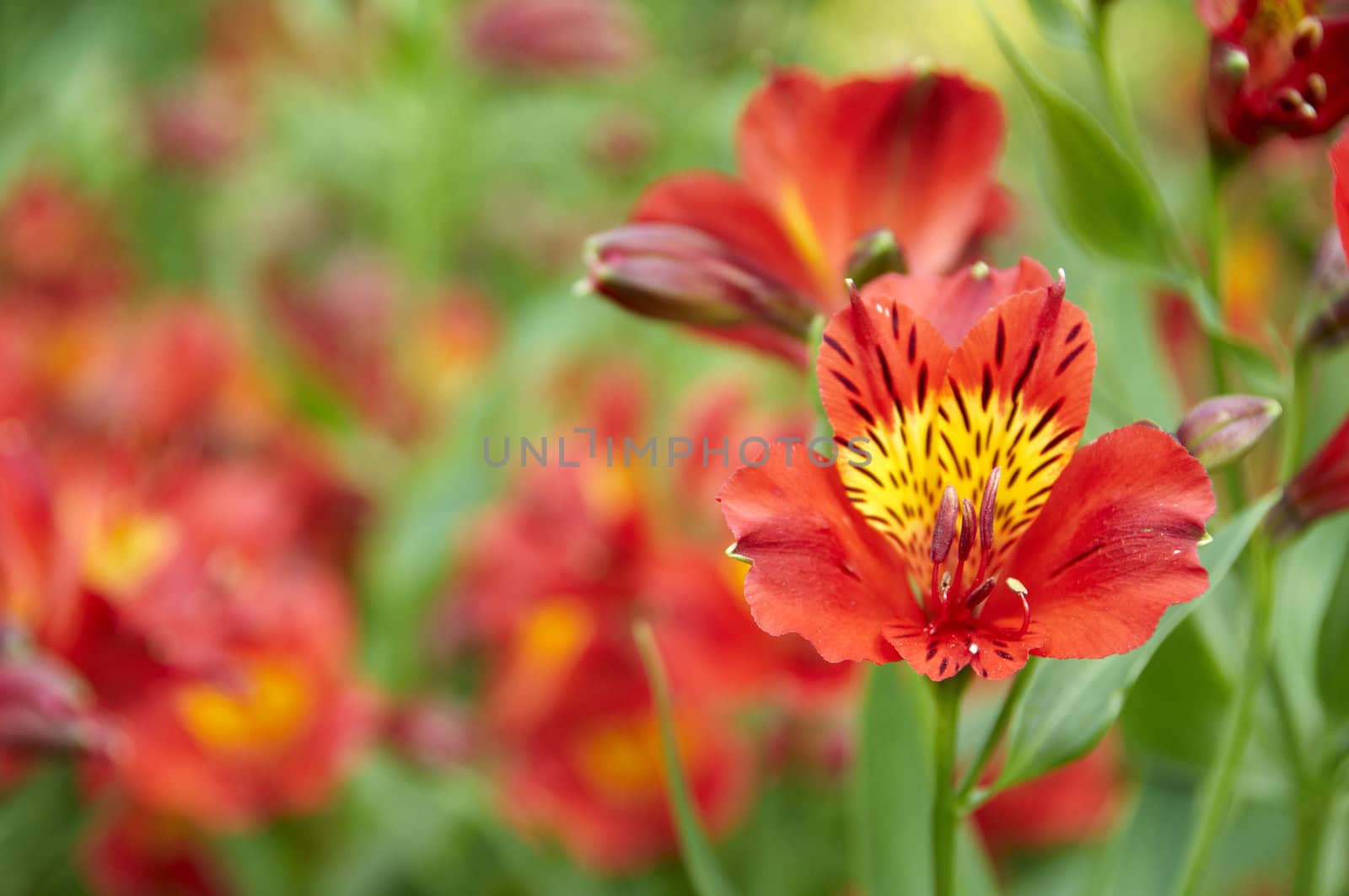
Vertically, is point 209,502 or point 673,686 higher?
point 209,502

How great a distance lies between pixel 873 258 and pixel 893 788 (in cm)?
25

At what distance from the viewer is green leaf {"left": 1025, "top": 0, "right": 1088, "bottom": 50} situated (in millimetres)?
544

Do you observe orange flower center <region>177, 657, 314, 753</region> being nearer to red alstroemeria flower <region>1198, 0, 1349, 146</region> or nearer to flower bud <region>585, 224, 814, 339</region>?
flower bud <region>585, 224, 814, 339</region>

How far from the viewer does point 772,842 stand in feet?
2.80

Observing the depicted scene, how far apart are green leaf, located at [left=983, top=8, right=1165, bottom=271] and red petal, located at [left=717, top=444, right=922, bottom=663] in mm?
194

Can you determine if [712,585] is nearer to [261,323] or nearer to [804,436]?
[804,436]

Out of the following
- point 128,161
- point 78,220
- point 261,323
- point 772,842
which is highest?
point 128,161

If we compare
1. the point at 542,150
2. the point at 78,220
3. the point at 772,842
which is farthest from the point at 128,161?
the point at 772,842

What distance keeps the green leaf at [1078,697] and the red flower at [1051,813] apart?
46 centimetres

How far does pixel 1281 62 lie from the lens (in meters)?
0.48

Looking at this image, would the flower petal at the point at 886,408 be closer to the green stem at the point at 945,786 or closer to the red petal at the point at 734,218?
the green stem at the point at 945,786

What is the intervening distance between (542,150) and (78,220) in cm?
74

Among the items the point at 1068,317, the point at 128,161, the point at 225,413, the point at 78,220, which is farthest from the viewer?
the point at 128,161

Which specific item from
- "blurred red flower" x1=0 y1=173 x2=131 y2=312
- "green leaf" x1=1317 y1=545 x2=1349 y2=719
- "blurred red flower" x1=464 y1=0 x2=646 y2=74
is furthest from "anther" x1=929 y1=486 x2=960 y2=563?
"blurred red flower" x1=0 y1=173 x2=131 y2=312
